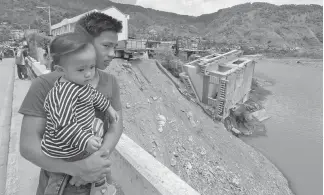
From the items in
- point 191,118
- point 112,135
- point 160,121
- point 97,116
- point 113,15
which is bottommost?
point 191,118

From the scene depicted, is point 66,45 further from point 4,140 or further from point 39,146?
point 4,140

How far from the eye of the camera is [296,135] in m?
16.0

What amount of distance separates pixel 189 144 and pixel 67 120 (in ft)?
29.4

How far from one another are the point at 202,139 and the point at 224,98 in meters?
5.24

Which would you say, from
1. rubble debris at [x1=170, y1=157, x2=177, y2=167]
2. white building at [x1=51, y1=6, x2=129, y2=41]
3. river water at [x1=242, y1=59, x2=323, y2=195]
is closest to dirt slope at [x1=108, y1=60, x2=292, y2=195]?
rubble debris at [x1=170, y1=157, x2=177, y2=167]

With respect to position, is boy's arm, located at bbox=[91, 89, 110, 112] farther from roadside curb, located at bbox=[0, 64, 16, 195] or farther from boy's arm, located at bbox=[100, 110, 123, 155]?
roadside curb, located at bbox=[0, 64, 16, 195]

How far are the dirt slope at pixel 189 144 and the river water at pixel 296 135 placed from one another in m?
1.49

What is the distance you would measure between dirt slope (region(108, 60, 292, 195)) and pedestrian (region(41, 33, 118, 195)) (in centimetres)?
659

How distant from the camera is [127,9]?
390ft

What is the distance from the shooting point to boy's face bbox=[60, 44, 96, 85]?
1.16m

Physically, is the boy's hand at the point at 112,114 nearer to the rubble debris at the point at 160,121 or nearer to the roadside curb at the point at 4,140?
the roadside curb at the point at 4,140

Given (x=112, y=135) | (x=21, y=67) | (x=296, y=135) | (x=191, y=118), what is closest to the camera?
(x=112, y=135)

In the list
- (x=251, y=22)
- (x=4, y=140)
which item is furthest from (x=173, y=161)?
(x=251, y=22)

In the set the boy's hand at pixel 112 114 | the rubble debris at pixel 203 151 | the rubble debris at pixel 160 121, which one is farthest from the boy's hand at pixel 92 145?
the rubble debris at pixel 203 151
